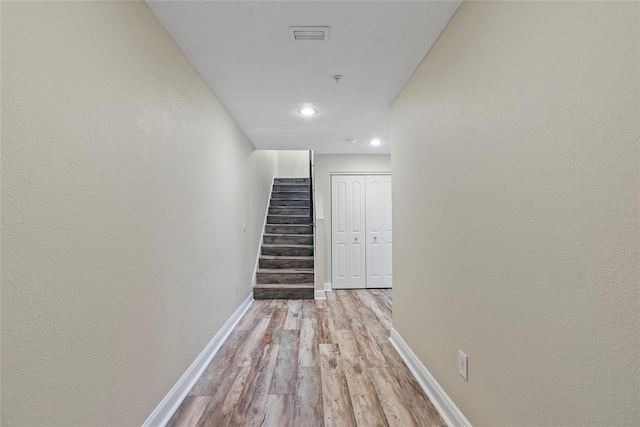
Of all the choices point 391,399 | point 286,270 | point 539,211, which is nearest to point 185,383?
point 391,399

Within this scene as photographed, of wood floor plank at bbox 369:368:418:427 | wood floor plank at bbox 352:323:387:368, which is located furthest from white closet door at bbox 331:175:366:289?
wood floor plank at bbox 369:368:418:427

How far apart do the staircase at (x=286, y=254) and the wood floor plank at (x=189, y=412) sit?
2342 mm

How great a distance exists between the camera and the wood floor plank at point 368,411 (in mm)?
1571

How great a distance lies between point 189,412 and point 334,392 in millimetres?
889

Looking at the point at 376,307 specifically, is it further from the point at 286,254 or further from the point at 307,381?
the point at 307,381

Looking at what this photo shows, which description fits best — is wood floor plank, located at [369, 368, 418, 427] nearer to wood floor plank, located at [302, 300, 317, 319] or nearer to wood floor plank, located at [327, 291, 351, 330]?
wood floor plank, located at [327, 291, 351, 330]

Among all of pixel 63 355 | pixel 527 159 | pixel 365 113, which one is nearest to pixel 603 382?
pixel 527 159

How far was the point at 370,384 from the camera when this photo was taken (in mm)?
1945

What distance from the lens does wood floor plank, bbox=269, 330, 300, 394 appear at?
191 centimetres

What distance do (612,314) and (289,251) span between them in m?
4.28

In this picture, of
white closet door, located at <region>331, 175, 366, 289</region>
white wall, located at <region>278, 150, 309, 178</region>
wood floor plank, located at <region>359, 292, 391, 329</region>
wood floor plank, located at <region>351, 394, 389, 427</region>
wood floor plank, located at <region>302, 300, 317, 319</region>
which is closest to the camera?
wood floor plank, located at <region>351, 394, 389, 427</region>

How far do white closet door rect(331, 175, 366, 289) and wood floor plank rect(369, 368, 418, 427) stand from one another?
2.66 m

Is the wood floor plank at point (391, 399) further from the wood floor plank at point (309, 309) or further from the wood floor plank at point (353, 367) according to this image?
the wood floor plank at point (309, 309)

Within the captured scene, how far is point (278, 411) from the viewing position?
65.8 inches
